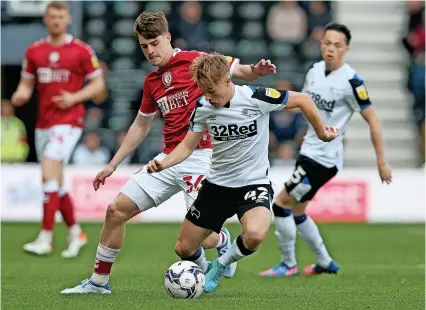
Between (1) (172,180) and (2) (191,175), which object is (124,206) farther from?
(2) (191,175)

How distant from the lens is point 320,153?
10234 mm

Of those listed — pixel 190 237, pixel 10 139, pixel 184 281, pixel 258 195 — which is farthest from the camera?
pixel 10 139

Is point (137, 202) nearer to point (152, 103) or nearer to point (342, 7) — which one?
point (152, 103)

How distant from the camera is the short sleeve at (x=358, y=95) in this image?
32.7 ft

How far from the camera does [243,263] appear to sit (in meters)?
11.5

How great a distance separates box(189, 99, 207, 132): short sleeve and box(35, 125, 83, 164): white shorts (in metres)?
4.23

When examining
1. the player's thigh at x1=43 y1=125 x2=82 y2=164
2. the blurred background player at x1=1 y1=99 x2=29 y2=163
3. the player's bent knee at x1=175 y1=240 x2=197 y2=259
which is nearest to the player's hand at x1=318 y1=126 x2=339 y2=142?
the player's bent knee at x1=175 y1=240 x2=197 y2=259

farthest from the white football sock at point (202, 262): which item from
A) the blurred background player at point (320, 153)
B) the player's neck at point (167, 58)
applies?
the blurred background player at point (320, 153)

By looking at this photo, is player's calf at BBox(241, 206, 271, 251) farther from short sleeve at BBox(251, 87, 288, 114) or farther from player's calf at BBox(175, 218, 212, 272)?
short sleeve at BBox(251, 87, 288, 114)

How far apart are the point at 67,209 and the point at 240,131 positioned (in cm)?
469

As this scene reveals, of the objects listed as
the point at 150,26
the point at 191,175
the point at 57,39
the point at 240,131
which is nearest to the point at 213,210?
the point at 191,175

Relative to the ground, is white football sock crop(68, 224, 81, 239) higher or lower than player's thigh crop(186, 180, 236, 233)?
lower

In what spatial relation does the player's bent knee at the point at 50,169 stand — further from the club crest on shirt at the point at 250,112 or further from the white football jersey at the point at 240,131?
the club crest on shirt at the point at 250,112

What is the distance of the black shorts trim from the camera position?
26.5 feet
